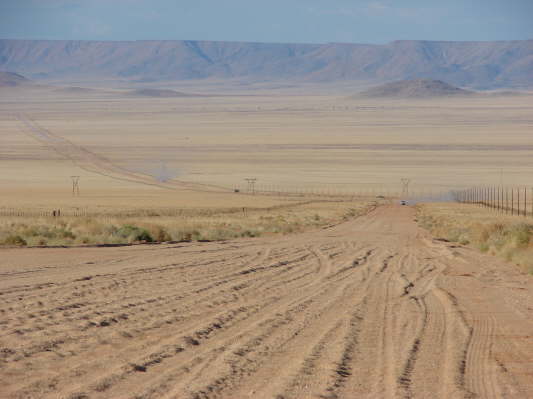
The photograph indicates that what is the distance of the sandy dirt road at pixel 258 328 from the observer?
7695 millimetres

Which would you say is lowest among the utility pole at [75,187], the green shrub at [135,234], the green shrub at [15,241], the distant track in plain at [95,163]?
the green shrub at [15,241]

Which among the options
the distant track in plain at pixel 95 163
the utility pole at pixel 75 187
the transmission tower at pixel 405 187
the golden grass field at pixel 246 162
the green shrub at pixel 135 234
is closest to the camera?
the green shrub at pixel 135 234

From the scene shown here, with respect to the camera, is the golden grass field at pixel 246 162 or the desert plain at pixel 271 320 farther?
the golden grass field at pixel 246 162

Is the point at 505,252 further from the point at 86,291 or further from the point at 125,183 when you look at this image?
the point at 125,183

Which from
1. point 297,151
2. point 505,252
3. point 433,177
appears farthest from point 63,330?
point 297,151

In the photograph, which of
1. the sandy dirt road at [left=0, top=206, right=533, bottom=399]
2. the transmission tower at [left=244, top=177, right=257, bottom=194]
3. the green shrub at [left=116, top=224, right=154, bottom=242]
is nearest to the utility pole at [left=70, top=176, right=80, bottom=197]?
the transmission tower at [left=244, top=177, right=257, bottom=194]

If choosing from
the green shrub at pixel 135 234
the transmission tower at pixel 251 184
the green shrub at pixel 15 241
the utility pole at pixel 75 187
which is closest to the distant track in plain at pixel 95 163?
the transmission tower at pixel 251 184

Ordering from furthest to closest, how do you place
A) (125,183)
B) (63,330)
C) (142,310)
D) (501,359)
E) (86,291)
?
(125,183), (86,291), (142,310), (63,330), (501,359)

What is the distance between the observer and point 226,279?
49.0ft

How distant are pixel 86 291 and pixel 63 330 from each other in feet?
10.3

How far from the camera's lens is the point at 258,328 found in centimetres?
1038

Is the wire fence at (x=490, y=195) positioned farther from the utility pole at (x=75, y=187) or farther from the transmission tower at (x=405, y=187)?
the utility pole at (x=75, y=187)

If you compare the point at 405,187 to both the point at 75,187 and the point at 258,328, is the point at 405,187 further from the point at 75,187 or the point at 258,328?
the point at 258,328

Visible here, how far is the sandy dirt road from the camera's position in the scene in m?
7.70
